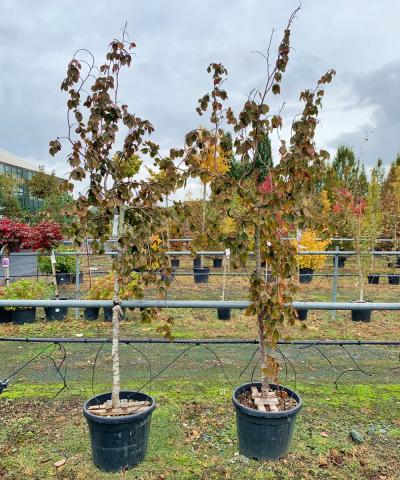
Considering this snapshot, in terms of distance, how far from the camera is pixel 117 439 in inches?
105

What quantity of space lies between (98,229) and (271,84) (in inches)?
60.7

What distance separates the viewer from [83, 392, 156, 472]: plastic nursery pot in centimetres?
262

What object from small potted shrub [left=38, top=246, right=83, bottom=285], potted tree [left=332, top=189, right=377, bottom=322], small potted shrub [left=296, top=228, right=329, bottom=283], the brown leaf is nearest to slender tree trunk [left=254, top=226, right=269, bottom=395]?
the brown leaf

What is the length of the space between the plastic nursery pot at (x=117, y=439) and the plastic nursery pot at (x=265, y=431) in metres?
0.65

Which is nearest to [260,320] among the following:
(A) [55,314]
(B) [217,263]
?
(A) [55,314]

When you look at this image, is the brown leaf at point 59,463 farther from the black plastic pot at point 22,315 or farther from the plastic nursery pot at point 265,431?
the black plastic pot at point 22,315

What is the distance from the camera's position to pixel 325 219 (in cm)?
281

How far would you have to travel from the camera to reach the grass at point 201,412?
9.08 feet

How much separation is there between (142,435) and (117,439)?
0.18 meters

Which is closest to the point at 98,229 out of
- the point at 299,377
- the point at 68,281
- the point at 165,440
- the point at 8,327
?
the point at 165,440

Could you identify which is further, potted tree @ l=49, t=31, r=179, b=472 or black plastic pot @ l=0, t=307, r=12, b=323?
black plastic pot @ l=0, t=307, r=12, b=323

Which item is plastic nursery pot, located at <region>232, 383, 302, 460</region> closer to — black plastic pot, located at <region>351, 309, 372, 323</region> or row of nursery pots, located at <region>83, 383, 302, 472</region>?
row of nursery pots, located at <region>83, 383, 302, 472</region>

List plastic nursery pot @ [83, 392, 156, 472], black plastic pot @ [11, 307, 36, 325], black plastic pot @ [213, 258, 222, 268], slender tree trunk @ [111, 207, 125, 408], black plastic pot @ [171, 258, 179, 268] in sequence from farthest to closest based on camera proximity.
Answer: black plastic pot @ [213, 258, 222, 268] < black plastic pot @ [171, 258, 179, 268] < black plastic pot @ [11, 307, 36, 325] < slender tree trunk @ [111, 207, 125, 408] < plastic nursery pot @ [83, 392, 156, 472]

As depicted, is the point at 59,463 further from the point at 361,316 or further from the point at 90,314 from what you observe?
the point at 361,316
